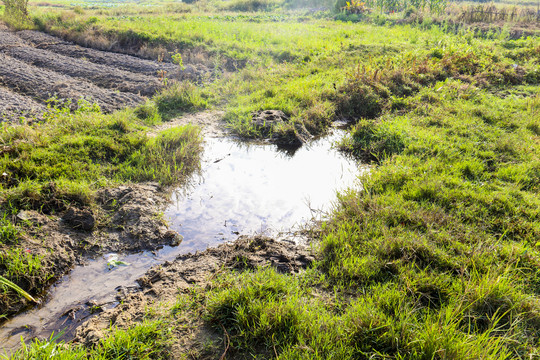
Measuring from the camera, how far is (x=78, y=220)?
3904 millimetres

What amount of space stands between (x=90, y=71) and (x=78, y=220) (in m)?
7.37

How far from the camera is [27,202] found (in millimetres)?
3924

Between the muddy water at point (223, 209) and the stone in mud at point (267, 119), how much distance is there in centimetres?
66

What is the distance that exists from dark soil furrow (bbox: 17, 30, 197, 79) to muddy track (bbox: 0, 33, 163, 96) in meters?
0.49

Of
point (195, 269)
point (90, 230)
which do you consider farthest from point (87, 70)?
point (195, 269)

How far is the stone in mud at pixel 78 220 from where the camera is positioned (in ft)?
12.8

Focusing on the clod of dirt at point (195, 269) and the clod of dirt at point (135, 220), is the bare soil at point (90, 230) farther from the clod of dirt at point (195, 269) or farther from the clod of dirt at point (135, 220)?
the clod of dirt at point (195, 269)

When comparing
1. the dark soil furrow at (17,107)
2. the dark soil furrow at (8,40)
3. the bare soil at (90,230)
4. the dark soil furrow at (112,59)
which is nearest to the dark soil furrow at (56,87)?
the dark soil furrow at (17,107)

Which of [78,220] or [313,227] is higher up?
[78,220]

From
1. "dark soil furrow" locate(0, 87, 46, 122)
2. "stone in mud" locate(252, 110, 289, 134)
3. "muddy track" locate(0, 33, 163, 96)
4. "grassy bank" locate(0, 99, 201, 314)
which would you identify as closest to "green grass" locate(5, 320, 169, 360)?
"grassy bank" locate(0, 99, 201, 314)

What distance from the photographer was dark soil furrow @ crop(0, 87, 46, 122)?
20.4 feet

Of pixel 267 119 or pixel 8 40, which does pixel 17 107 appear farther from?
pixel 8 40

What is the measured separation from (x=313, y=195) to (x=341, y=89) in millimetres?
4172

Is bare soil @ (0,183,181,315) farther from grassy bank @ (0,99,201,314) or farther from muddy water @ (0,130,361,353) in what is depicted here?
muddy water @ (0,130,361,353)
